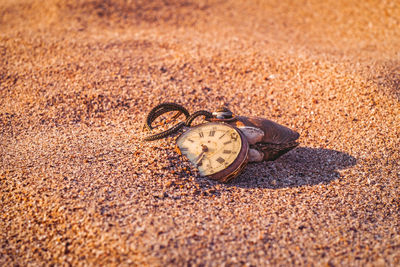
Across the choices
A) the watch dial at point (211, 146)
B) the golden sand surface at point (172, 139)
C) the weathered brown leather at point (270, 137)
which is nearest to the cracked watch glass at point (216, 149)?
the watch dial at point (211, 146)

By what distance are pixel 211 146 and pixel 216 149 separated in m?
0.07

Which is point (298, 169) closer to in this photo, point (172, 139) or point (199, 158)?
point (199, 158)

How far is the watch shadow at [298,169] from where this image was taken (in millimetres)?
3506

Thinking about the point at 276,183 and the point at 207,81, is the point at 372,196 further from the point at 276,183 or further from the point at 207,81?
the point at 207,81

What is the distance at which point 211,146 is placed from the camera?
3.37 m

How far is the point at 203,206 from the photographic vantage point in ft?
10.1

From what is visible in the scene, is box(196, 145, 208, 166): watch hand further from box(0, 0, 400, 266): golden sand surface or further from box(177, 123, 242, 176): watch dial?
box(0, 0, 400, 266): golden sand surface

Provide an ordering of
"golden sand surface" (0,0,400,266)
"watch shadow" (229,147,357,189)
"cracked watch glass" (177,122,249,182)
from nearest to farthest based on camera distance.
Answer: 1. "golden sand surface" (0,0,400,266)
2. "cracked watch glass" (177,122,249,182)
3. "watch shadow" (229,147,357,189)

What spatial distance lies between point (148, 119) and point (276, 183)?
152 centimetres

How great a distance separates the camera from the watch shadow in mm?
3506

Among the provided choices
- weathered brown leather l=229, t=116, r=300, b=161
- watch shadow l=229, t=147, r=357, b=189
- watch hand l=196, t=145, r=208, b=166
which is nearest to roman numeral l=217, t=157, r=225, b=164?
watch hand l=196, t=145, r=208, b=166

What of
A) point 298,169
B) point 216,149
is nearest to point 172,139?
point 216,149

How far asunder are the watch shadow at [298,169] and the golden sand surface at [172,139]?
0.07ft

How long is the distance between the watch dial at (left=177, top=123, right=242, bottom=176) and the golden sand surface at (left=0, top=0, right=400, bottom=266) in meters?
0.14
